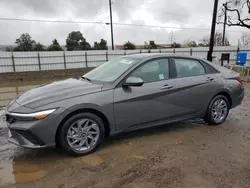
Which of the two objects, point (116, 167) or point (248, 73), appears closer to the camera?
point (116, 167)

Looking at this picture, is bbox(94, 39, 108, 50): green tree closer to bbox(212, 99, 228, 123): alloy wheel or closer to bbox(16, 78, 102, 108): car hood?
bbox(212, 99, 228, 123): alloy wheel

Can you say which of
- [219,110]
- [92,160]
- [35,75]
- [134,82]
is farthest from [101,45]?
[92,160]

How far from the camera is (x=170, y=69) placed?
4.22 meters

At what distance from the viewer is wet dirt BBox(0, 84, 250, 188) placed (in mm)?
2768

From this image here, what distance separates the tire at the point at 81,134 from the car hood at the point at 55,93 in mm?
353

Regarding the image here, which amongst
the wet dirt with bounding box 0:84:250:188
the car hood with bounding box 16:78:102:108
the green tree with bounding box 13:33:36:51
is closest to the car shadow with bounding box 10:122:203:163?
the wet dirt with bounding box 0:84:250:188

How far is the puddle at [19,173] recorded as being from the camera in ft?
9.47

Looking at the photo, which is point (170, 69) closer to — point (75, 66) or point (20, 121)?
point (20, 121)

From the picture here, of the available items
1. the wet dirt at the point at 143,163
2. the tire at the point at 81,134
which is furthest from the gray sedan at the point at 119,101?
the wet dirt at the point at 143,163

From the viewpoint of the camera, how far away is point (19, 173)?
3047mm

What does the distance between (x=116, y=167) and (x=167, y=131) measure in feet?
5.64

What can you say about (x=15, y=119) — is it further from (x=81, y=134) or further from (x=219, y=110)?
(x=219, y=110)

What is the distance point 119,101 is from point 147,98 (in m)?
0.54

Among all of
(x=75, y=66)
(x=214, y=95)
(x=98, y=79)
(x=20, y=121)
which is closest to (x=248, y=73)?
(x=214, y=95)
